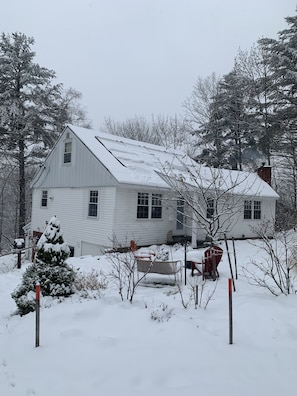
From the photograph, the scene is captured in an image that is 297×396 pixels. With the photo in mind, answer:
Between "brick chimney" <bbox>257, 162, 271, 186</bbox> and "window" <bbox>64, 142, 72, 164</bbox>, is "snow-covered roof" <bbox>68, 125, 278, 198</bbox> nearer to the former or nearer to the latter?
"window" <bbox>64, 142, 72, 164</bbox>

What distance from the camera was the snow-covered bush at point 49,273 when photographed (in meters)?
6.36

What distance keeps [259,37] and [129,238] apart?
1998 centimetres

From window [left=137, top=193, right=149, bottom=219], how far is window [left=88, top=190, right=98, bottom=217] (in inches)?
79.5

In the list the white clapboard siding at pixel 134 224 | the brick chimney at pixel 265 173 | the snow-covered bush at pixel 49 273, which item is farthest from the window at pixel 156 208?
the snow-covered bush at pixel 49 273

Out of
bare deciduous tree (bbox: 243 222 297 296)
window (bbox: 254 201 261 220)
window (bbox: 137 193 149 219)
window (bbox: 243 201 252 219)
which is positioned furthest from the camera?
window (bbox: 254 201 261 220)

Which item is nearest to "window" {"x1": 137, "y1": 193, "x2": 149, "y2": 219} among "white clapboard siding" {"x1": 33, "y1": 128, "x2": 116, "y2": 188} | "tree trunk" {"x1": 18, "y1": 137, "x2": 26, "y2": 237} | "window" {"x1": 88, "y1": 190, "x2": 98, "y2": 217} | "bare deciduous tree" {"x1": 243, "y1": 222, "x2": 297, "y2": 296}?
"white clapboard siding" {"x1": 33, "y1": 128, "x2": 116, "y2": 188}

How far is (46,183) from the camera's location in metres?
18.9

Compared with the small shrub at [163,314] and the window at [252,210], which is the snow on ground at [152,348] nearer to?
the small shrub at [163,314]

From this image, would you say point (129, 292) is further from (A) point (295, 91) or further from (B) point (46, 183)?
Answer: (A) point (295, 91)

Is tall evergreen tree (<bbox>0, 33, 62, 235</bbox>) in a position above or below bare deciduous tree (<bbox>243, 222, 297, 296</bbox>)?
above

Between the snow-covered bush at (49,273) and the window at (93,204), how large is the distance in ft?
27.7

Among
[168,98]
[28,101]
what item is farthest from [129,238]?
[168,98]

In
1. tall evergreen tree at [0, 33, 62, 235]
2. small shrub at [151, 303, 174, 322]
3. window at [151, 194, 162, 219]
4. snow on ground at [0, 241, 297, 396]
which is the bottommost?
snow on ground at [0, 241, 297, 396]

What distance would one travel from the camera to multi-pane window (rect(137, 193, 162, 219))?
1534 cm
